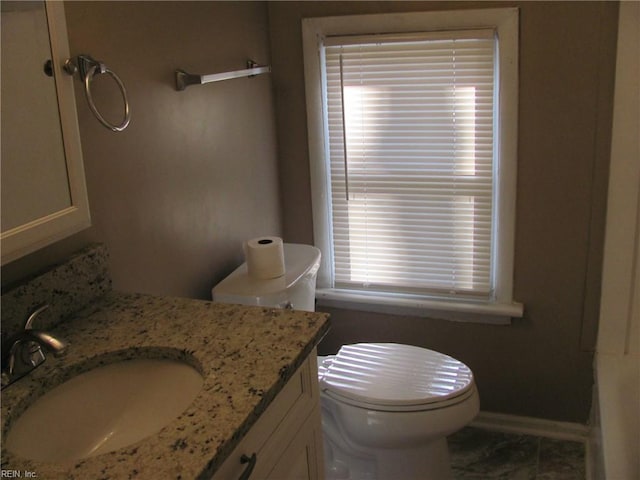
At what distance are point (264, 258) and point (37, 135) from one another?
2.76 feet

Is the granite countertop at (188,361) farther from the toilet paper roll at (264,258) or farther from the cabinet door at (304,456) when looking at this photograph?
the toilet paper roll at (264,258)

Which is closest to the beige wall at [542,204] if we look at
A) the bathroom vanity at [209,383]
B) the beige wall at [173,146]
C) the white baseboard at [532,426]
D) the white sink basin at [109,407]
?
the white baseboard at [532,426]

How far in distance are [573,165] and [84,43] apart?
1.55m

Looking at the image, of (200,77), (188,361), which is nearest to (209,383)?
(188,361)

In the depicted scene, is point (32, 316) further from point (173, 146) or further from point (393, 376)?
point (393, 376)

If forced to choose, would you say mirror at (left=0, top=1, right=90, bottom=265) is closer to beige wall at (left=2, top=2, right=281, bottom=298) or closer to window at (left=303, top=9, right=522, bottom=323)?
beige wall at (left=2, top=2, right=281, bottom=298)

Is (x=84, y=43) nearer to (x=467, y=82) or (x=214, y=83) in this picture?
(x=214, y=83)

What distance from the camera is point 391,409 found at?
197cm

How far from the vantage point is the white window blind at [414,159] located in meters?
2.35

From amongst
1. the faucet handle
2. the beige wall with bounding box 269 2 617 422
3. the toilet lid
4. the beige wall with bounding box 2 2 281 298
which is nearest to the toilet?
the toilet lid

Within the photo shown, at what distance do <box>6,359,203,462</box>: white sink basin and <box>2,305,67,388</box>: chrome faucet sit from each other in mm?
65

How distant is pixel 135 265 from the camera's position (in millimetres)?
1771

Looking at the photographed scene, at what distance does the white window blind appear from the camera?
2.35 meters

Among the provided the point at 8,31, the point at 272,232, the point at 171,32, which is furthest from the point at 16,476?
the point at 272,232
